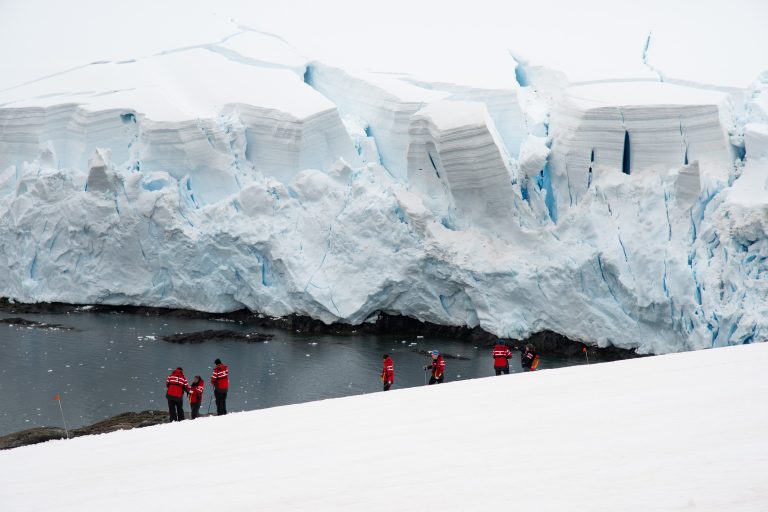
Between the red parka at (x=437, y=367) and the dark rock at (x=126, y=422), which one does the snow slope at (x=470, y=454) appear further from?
the dark rock at (x=126, y=422)

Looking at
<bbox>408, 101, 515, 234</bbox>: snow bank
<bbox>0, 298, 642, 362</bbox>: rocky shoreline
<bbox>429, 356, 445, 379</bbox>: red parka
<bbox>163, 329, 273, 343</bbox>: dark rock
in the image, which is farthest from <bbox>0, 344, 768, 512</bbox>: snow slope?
<bbox>408, 101, 515, 234</bbox>: snow bank

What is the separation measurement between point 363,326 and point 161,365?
4.52 metres

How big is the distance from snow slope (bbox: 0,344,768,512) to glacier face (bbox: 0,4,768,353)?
325 inches

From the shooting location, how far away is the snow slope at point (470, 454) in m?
3.29

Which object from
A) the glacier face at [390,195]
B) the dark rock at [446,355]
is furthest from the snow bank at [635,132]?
the dark rock at [446,355]

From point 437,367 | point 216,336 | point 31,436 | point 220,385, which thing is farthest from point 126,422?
point 216,336

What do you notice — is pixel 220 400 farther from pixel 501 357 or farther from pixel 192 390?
pixel 501 357

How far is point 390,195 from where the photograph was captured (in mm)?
16547

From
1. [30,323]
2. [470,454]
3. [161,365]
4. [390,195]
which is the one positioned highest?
[470,454]

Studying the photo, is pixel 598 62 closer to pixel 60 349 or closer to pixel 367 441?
pixel 60 349

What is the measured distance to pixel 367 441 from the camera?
4648mm

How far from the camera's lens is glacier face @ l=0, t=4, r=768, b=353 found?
14086 mm

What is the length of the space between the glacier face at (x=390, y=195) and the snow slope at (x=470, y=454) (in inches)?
325

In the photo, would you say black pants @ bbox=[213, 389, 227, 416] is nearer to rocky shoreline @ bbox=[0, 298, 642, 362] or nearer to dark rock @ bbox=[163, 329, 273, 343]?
dark rock @ bbox=[163, 329, 273, 343]
